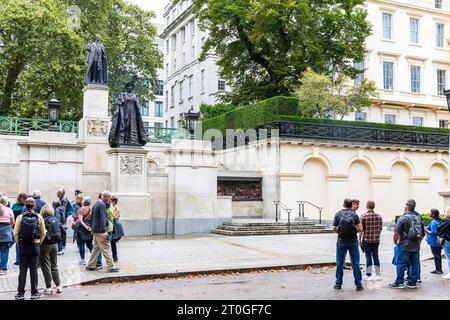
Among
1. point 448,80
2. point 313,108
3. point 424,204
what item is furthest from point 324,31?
point 448,80

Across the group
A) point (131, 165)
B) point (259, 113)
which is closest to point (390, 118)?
point (259, 113)

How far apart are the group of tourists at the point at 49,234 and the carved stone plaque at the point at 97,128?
8126 millimetres

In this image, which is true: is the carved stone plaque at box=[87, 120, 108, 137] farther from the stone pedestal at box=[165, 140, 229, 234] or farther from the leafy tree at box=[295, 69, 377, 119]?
the leafy tree at box=[295, 69, 377, 119]

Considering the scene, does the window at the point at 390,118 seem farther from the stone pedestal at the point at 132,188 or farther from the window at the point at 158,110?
the window at the point at 158,110

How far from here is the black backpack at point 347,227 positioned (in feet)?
32.0

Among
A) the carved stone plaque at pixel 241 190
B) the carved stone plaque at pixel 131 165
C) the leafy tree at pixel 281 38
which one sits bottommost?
the carved stone plaque at pixel 241 190

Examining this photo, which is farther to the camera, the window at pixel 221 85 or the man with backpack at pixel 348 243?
the window at pixel 221 85

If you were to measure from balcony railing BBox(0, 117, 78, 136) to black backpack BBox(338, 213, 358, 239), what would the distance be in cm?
1902

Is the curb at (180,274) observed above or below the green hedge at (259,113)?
below

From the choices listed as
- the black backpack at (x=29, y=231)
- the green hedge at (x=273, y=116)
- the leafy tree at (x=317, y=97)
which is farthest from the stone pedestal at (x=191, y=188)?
Result: the black backpack at (x=29, y=231)

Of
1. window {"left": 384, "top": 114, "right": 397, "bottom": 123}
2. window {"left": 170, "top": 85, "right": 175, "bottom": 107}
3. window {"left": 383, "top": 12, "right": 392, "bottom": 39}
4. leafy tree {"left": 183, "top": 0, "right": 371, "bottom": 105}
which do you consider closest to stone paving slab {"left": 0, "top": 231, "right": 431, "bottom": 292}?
leafy tree {"left": 183, "top": 0, "right": 371, "bottom": 105}

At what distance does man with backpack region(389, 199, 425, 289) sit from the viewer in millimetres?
10016
